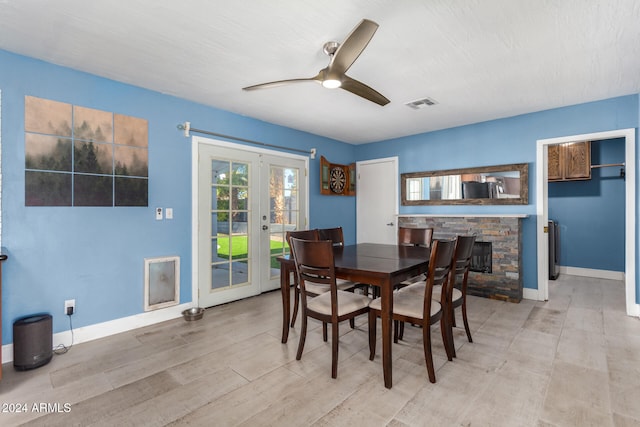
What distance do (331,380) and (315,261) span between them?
2.65ft

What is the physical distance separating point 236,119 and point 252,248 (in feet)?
5.51

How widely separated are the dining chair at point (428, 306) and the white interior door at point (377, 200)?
293cm

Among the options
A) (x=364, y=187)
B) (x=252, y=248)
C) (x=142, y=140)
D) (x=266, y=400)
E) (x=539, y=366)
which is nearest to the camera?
(x=266, y=400)

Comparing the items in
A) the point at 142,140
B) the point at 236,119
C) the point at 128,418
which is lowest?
the point at 128,418

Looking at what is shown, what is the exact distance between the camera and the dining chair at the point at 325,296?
Answer: 2.17 metres

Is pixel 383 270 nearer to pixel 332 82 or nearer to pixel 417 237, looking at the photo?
pixel 332 82

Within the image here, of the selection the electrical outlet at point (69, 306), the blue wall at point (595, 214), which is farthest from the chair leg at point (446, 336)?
the blue wall at point (595, 214)

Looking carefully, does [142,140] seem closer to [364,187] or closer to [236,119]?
[236,119]

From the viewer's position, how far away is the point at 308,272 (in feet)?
7.70

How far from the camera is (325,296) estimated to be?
2.45 meters

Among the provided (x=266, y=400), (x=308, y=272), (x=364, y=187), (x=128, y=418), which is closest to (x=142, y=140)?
(x=308, y=272)

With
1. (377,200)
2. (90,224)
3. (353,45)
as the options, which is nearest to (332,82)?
(353,45)

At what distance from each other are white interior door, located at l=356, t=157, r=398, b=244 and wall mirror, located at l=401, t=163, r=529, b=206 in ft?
0.84

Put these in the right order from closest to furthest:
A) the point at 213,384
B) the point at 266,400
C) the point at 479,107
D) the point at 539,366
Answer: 1. the point at 266,400
2. the point at 213,384
3. the point at 539,366
4. the point at 479,107
